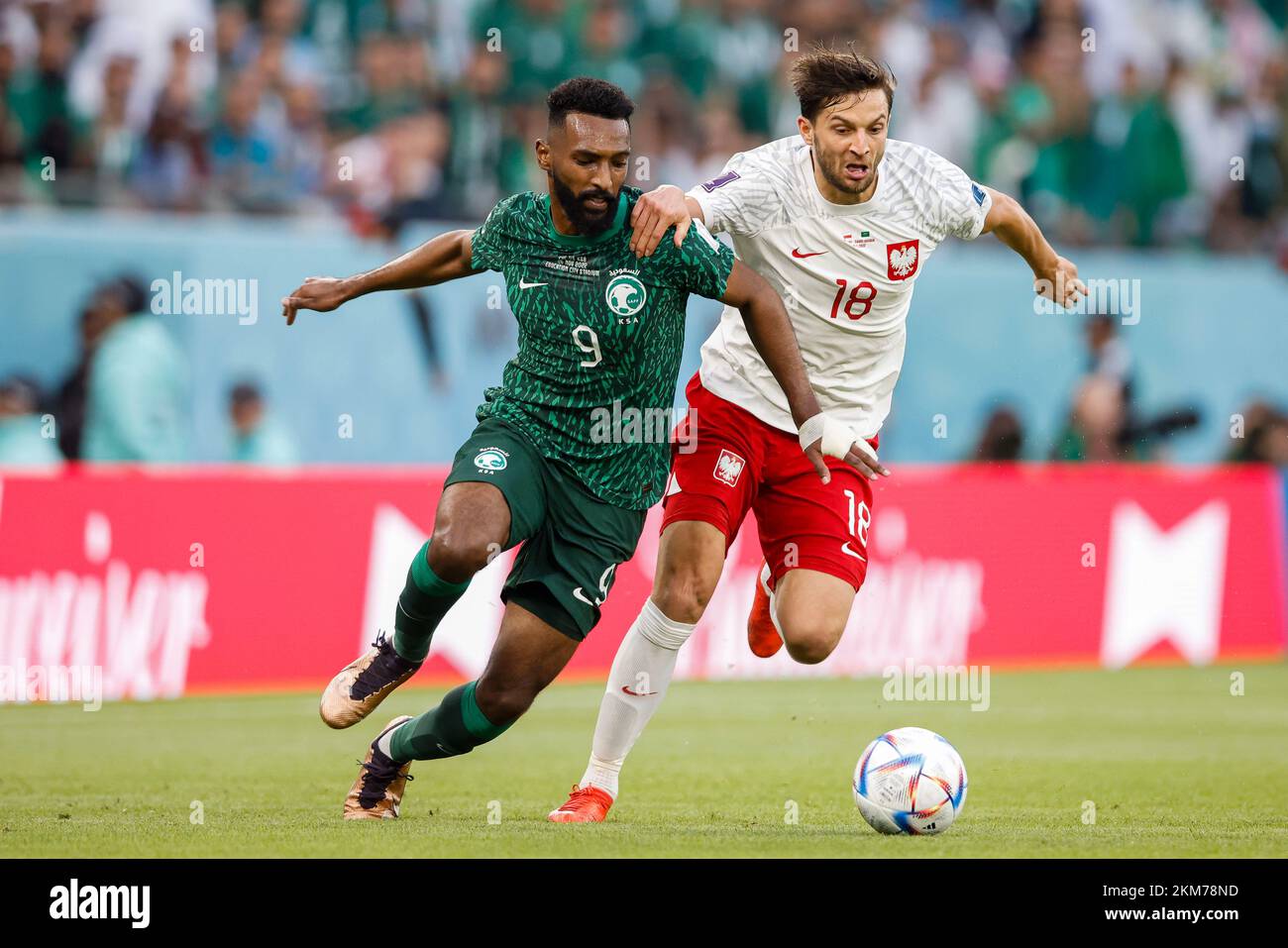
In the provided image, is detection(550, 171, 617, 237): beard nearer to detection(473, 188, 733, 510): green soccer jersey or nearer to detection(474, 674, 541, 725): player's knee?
detection(473, 188, 733, 510): green soccer jersey

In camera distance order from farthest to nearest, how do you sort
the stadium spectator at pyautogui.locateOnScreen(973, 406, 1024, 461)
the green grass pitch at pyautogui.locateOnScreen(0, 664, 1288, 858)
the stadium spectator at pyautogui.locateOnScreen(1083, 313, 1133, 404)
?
the stadium spectator at pyautogui.locateOnScreen(1083, 313, 1133, 404) < the stadium spectator at pyautogui.locateOnScreen(973, 406, 1024, 461) < the green grass pitch at pyautogui.locateOnScreen(0, 664, 1288, 858)

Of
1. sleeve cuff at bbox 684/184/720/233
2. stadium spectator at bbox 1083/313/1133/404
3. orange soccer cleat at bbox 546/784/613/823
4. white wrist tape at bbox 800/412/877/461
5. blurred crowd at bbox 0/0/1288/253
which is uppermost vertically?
blurred crowd at bbox 0/0/1288/253

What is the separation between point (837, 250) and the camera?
25.2 feet

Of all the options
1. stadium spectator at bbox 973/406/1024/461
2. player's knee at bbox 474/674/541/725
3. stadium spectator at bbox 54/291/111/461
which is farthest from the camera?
stadium spectator at bbox 973/406/1024/461

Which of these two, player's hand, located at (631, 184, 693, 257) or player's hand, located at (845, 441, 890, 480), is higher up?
player's hand, located at (631, 184, 693, 257)

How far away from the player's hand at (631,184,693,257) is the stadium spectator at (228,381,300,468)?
8452mm

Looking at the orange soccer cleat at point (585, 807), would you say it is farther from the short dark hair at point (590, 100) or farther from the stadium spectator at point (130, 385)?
the stadium spectator at point (130, 385)

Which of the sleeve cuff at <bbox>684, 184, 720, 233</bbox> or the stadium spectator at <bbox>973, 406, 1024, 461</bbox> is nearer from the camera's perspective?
the sleeve cuff at <bbox>684, 184, 720, 233</bbox>

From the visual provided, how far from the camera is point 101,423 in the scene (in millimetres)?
14195

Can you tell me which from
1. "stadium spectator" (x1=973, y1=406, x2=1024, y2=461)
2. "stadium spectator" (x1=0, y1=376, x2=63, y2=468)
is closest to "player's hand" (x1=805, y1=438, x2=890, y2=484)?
"stadium spectator" (x1=0, y1=376, x2=63, y2=468)

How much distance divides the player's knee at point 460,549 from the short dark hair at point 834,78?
7.52ft

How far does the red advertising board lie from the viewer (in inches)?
465

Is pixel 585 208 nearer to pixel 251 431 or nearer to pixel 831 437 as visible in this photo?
pixel 831 437

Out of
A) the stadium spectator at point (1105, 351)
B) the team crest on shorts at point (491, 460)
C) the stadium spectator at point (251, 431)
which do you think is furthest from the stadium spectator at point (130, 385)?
the stadium spectator at point (1105, 351)
